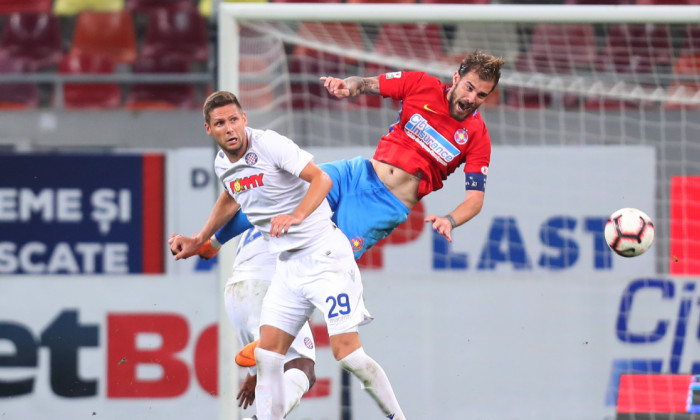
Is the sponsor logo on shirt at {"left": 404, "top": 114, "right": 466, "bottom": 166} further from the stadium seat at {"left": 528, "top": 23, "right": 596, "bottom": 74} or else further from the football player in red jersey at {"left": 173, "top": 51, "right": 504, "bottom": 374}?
the stadium seat at {"left": 528, "top": 23, "right": 596, "bottom": 74}

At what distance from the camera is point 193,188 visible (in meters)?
6.65

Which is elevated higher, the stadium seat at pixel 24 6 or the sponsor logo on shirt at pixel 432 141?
the stadium seat at pixel 24 6

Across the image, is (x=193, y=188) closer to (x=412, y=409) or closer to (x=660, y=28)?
(x=412, y=409)

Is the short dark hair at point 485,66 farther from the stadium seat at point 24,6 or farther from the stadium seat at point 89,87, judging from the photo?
the stadium seat at point 24,6

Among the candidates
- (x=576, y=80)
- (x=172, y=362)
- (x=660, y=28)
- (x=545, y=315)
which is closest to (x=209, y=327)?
(x=172, y=362)

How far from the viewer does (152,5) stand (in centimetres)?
948

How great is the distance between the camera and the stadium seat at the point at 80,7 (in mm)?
9367

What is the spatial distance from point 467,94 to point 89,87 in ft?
16.5

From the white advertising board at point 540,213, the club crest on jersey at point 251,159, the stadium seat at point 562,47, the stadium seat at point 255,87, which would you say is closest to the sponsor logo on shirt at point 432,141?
the club crest on jersey at point 251,159

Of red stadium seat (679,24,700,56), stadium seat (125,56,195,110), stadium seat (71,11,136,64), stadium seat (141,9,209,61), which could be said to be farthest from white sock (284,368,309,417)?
stadium seat (71,11,136,64)

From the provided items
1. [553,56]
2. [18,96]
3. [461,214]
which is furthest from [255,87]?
[18,96]

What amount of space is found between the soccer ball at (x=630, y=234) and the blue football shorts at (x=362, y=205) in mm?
1084

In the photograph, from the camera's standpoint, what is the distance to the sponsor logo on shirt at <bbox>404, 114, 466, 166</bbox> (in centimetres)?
465

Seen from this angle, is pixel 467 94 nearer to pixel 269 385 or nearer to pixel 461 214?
pixel 461 214
